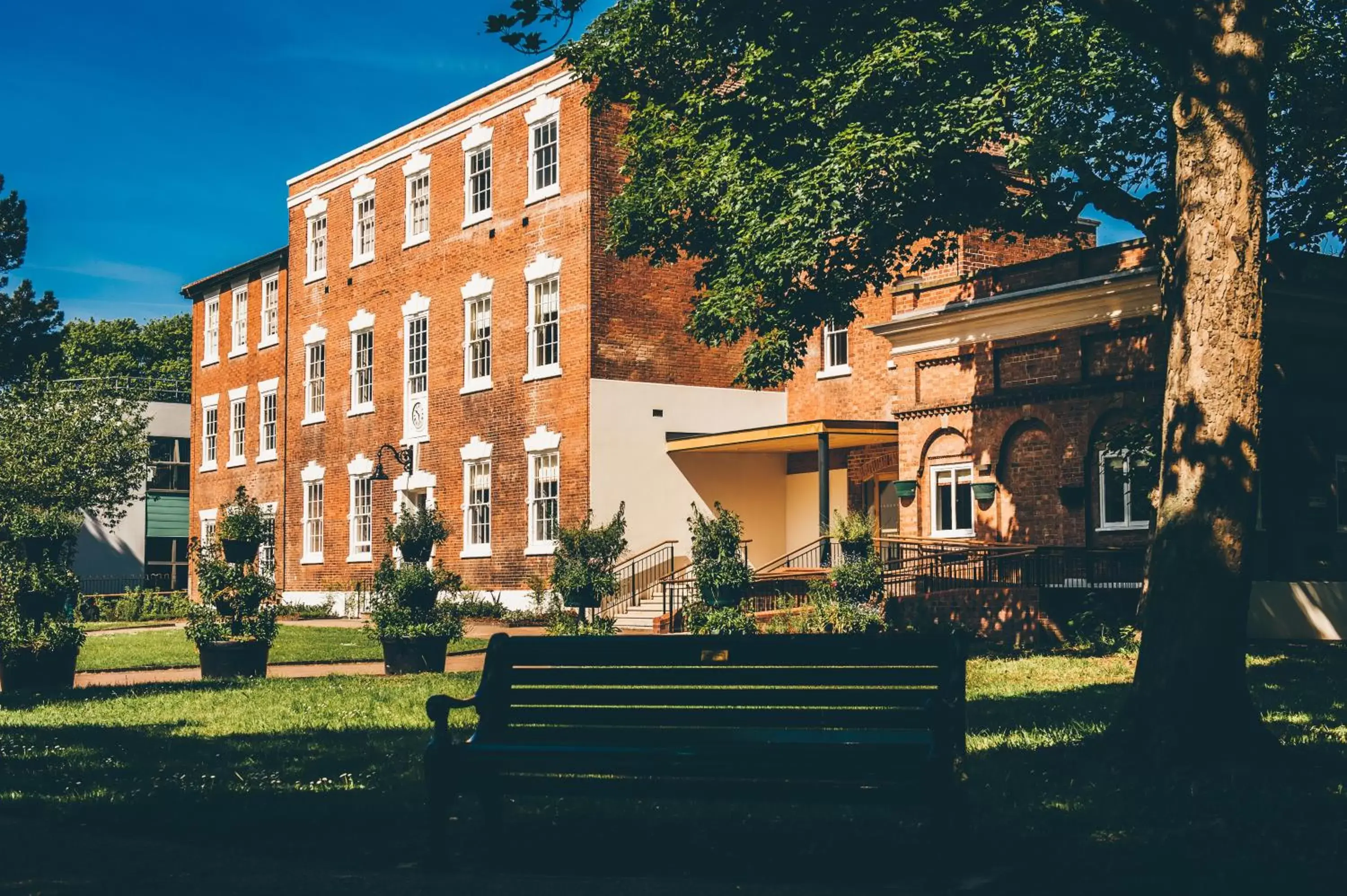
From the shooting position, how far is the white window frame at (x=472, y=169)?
3222 centimetres

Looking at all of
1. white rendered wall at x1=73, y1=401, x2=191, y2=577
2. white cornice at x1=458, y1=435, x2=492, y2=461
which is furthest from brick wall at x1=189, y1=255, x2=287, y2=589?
white cornice at x1=458, y1=435, x2=492, y2=461

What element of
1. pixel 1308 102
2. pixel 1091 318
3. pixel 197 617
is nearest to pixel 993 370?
pixel 1091 318

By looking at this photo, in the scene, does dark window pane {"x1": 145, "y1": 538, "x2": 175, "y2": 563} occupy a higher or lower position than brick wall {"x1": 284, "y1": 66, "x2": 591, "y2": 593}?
lower

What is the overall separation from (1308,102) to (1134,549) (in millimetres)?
7523

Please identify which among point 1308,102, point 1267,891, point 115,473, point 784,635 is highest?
point 1308,102

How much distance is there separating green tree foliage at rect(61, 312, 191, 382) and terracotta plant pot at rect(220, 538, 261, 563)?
181ft

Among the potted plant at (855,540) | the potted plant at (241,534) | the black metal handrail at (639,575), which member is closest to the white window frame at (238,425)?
the black metal handrail at (639,575)

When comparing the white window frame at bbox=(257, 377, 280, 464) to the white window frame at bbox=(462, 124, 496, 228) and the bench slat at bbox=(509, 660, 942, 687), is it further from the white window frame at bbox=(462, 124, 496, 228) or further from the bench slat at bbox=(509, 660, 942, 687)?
the bench slat at bbox=(509, 660, 942, 687)

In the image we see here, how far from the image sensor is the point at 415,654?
16.5m

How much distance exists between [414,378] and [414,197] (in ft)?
14.7

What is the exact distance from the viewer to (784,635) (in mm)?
6785

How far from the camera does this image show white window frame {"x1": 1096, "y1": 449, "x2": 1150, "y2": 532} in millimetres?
22766

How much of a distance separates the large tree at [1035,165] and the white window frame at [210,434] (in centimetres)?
2329

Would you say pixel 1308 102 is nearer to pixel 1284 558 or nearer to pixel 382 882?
pixel 1284 558
